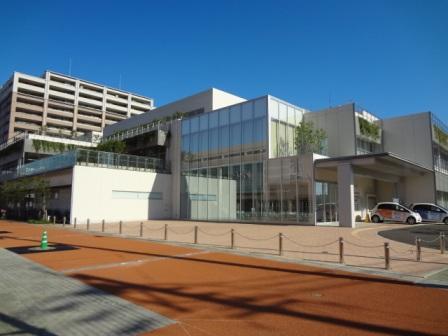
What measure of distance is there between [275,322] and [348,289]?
281cm

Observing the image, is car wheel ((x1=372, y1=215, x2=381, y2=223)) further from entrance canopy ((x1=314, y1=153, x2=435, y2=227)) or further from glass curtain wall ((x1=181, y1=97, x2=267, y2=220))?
glass curtain wall ((x1=181, y1=97, x2=267, y2=220))

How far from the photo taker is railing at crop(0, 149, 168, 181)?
102ft

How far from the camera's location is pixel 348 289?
745 cm

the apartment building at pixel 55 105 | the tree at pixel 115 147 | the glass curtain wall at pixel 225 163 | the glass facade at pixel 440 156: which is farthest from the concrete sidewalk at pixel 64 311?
the apartment building at pixel 55 105

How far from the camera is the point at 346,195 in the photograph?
23859mm

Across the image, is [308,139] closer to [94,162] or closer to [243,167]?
[243,167]

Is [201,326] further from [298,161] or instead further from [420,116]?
[420,116]

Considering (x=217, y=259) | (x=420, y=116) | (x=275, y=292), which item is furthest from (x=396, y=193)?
(x=275, y=292)

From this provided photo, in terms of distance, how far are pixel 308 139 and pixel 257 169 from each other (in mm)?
5948

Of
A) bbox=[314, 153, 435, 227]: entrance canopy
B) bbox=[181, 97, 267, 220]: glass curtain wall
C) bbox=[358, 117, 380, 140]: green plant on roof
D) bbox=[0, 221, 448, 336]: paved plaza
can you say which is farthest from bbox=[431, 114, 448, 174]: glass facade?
bbox=[0, 221, 448, 336]: paved plaza

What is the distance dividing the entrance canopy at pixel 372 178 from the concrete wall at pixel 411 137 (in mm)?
1864

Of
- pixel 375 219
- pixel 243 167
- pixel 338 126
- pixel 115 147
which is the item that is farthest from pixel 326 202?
pixel 115 147

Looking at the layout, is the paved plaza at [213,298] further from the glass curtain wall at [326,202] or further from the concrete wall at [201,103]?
the concrete wall at [201,103]

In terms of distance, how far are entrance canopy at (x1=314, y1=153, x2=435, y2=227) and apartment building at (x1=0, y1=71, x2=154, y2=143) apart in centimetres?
6049
